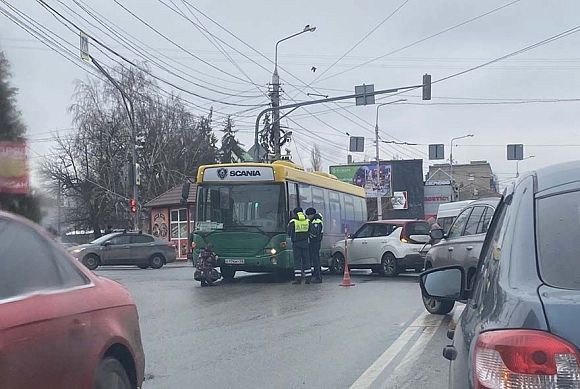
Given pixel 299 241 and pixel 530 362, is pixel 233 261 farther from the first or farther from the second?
pixel 530 362

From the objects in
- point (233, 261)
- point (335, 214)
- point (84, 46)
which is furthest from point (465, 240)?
point (84, 46)

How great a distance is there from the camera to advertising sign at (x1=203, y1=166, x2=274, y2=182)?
60.5 ft

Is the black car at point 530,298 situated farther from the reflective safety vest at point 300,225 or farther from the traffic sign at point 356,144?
the traffic sign at point 356,144

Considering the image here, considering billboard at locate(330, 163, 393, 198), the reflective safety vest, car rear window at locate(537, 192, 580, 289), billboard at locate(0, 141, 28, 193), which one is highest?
billboard at locate(330, 163, 393, 198)

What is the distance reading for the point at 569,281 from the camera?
263cm

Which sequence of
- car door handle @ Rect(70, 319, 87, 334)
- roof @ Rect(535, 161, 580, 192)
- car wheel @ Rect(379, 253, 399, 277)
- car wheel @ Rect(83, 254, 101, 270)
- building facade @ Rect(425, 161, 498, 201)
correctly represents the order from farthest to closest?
building facade @ Rect(425, 161, 498, 201)
car wheel @ Rect(83, 254, 101, 270)
car wheel @ Rect(379, 253, 399, 277)
car door handle @ Rect(70, 319, 87, 334)
roof @ Rect(535, 161, 580, 192)

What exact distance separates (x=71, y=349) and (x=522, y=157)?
4584 cm

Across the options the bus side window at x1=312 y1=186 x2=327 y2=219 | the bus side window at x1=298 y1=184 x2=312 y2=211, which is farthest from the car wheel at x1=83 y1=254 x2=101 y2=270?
the bus side window at x1=298 y1=184 x2=312 y2=211

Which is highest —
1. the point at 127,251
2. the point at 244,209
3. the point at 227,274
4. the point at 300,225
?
the point at 244,209

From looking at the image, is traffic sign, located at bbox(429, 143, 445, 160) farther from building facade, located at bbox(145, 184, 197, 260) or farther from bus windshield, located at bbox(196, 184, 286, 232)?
bus windshield, located at bbox(196, 184, 286, 232)

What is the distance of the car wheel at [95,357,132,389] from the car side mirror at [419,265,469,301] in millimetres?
1980

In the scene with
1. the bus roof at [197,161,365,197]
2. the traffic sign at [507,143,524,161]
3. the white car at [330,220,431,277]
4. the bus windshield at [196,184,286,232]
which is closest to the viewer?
the bus windshield at [196,184,286,232]

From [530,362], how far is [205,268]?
1530cm

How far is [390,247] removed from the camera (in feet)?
63.1
